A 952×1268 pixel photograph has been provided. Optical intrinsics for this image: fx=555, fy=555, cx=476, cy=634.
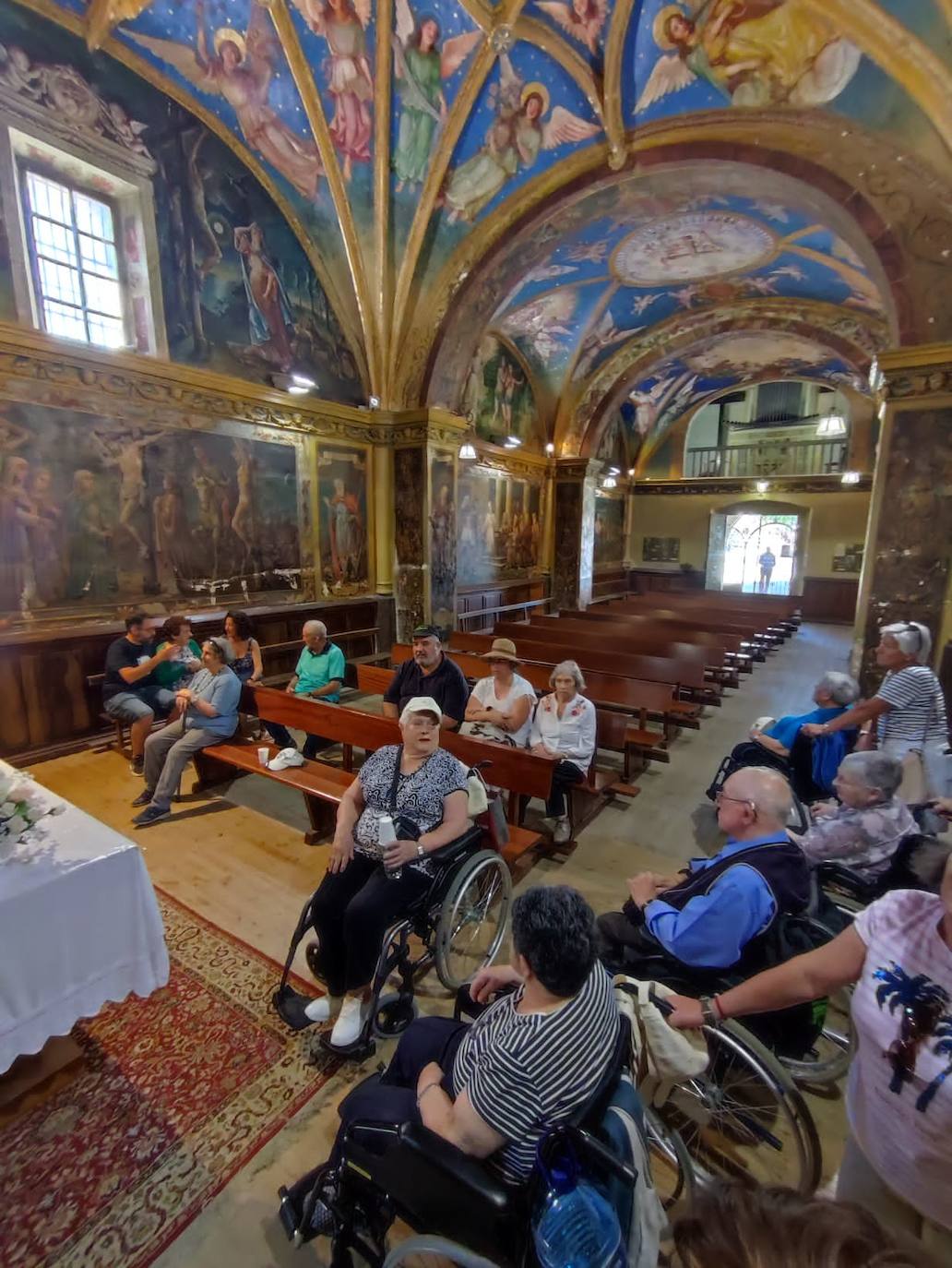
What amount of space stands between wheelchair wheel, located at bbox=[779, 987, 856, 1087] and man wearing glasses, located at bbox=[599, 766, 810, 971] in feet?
1.39

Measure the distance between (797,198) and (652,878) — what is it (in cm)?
782

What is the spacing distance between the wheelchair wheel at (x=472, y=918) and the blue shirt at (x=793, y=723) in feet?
8.09

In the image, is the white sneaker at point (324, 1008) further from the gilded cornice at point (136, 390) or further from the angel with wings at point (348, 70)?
the angel with wings at point (348, 70)

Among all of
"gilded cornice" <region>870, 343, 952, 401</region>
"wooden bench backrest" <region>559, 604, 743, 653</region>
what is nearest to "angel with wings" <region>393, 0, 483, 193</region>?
"gilded cornice" <region>870, 343, 952, 401</region>

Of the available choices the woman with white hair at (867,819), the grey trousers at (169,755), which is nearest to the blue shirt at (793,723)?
the woman with white hair at (867,819)

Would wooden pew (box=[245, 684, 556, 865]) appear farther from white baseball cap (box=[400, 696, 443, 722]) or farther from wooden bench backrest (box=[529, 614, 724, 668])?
wooden bench backrest (box=[529, 614, 724, 668])

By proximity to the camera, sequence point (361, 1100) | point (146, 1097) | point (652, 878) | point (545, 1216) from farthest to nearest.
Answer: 1. point (652, 878)
2. point (146, 1097)
3. point (361, 1100)
4. point (545, 1216)

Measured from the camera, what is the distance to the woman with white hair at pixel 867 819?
258 cm

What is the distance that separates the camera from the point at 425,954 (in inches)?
106

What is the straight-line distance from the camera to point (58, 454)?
5.61 m

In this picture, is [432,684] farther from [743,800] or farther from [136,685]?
[136,685]

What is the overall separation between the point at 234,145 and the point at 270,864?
27.8ft

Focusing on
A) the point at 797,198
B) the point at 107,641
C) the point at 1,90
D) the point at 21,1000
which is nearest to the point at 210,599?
the point at 107,641

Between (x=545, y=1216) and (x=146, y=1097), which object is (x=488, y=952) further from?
(x=545, y=1216)
